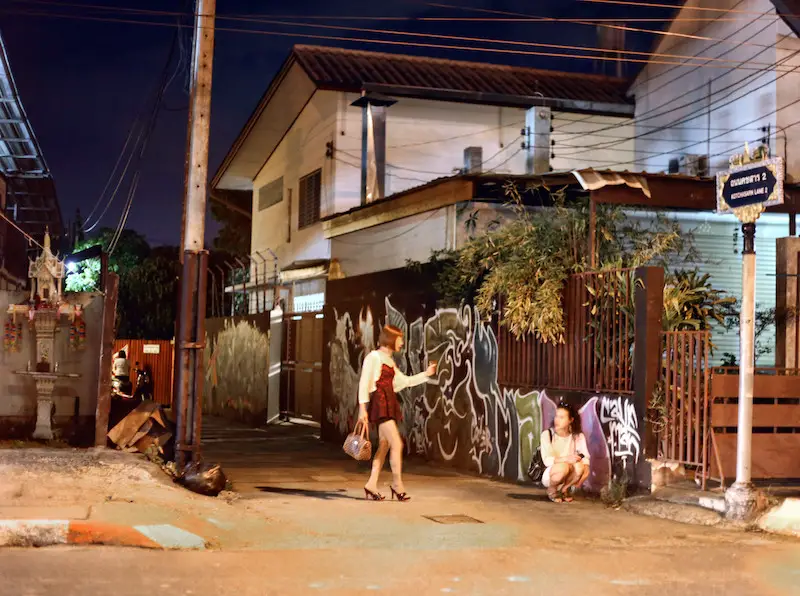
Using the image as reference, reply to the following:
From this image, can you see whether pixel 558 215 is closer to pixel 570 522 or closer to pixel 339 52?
pixel 570 522

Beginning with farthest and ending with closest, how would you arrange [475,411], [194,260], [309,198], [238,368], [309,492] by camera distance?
[309,198]
[238,368]
[475,411]
[309,492]
[194,260]

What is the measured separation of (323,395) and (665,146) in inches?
421

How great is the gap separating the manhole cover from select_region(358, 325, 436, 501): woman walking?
38.2 inches

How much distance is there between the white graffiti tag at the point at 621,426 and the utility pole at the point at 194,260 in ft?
14.8

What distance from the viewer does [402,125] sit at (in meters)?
24.9

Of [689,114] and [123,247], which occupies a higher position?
[689,114]

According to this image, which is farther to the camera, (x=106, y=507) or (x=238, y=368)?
(x=238, y=368)

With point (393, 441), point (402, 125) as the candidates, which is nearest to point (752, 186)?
point (393, 441)

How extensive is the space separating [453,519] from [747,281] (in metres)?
3.62

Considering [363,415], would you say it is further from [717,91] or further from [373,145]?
[717,91]

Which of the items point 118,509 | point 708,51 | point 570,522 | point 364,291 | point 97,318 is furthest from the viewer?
point 708,51

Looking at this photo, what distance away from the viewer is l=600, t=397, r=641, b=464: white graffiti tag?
35.9ft

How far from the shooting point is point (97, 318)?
13094 millimetres

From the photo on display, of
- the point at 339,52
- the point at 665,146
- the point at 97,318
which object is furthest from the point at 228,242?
the point at 97,318
